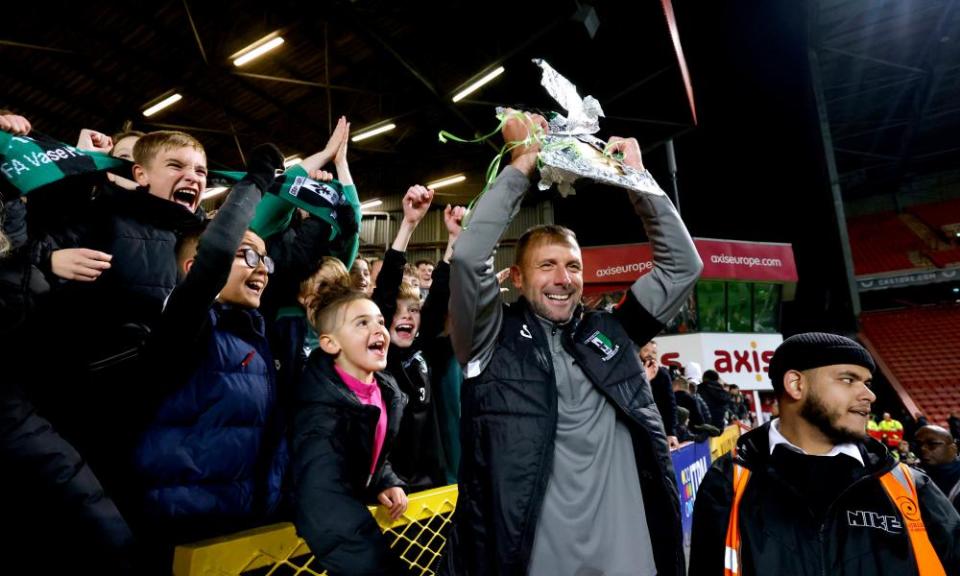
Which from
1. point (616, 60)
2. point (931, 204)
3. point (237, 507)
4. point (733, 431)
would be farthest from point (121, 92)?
point (931, 204)

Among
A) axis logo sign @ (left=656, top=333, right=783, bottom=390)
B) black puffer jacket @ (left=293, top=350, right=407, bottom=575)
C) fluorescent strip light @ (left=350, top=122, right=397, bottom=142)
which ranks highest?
fluorescent strip light @ (left=350, top=122, right=397, bottom=142)

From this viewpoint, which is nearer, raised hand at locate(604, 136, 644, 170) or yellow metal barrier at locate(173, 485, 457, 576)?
yellow metal barrier at locate(173, 485, 457, 576)

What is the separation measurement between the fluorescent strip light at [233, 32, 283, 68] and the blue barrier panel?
948cm

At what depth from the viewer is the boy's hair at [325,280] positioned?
244cm

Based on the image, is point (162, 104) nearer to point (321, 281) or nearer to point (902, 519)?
point (321, 281)

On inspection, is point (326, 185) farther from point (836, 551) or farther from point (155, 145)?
point (836, 551)

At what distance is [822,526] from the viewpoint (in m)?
1.68

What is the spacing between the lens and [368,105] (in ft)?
A: 40.4

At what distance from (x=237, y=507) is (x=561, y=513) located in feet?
2.98

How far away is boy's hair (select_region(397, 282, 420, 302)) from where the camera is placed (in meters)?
2.66

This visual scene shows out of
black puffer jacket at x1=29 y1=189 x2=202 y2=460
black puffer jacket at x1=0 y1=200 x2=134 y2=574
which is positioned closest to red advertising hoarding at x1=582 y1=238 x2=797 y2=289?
black puffer jacket at x1=29 y1=189 x2=202 y2=460

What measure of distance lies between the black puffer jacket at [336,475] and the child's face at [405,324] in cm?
80

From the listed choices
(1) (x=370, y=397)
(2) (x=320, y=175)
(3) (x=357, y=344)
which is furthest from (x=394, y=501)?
(2) (x=320, y=175)

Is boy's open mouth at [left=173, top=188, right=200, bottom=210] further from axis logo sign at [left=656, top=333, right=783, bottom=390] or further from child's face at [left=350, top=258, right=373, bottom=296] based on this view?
axis logo sign at [left=656, top=333, right=783, bottom=390]
